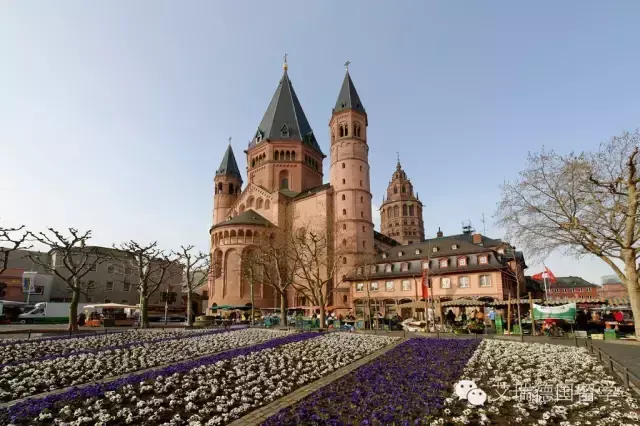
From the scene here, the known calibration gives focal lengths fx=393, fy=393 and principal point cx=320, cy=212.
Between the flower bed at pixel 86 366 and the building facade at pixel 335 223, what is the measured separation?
28804 mm

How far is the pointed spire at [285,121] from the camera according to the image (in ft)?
252

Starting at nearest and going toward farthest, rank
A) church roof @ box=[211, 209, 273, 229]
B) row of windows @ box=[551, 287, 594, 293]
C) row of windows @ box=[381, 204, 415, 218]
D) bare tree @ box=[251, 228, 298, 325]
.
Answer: bare tree @ box=[251, 228, 298, 325] → church roof @ box=[211, 209, 273, 229] → row of windows @ box=[381, 204, 415, 218] → row of windows @ box=[551, 287, 594, 293]

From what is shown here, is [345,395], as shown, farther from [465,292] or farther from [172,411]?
[465,292]

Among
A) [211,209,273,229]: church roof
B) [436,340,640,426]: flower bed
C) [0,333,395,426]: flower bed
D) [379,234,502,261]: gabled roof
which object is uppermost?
[211,209,273,229]: church roof

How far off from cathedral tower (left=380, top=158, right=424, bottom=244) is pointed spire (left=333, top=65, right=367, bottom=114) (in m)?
48.4

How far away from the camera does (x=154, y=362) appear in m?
14.3

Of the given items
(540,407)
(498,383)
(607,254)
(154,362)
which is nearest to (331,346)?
(154,362)

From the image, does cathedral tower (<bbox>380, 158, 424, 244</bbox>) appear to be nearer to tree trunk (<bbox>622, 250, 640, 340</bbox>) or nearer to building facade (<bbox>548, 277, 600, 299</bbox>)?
building facade (<bbox>548, 277, 600, 299</bbox>)

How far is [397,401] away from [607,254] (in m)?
21.7

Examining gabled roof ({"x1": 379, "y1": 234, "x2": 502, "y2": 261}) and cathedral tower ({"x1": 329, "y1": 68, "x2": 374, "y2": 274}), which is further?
cathedral tower ({"x1": 329, "y1": 68, "x2": 374, "y2": 274})

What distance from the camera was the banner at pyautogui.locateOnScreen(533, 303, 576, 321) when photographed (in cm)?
2634

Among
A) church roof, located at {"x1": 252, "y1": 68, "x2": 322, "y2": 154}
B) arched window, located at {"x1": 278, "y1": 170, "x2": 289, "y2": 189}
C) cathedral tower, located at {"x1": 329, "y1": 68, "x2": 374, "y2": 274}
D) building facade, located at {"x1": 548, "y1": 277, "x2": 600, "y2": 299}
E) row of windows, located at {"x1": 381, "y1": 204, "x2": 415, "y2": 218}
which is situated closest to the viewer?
cathedral tower, located at {"x1": 329, "y1": 68, "x2": 374, "y2": 274}

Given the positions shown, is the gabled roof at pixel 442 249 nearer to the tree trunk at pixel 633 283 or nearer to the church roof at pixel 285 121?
the tree trunk at pixel 633 283

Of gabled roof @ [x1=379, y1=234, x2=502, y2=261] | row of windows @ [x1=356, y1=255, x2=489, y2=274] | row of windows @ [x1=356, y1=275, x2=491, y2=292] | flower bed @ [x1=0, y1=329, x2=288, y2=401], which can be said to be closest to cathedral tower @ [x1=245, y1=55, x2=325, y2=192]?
row of windows @ [x1=356, y1=255, x2=489, y2=274]
